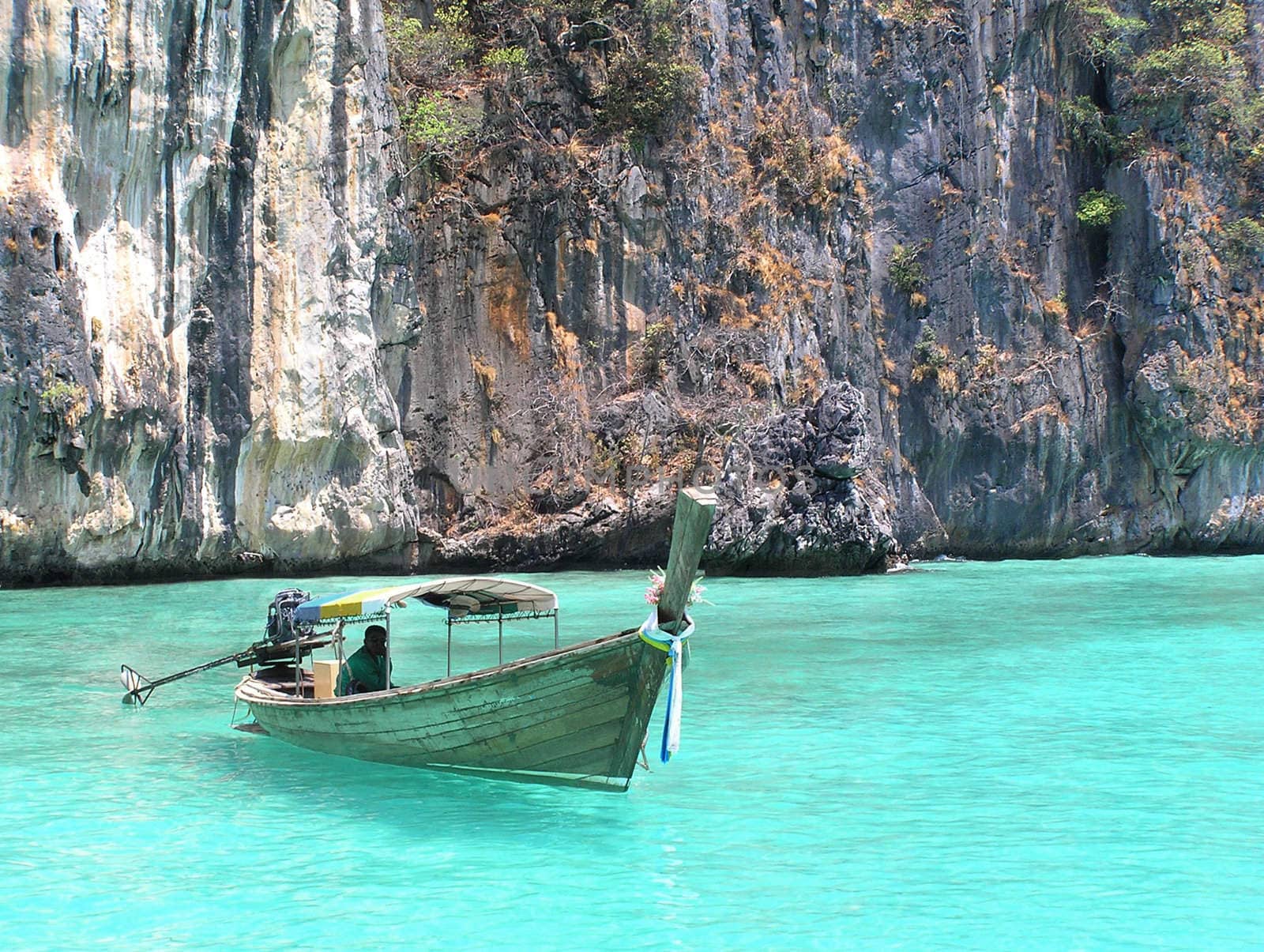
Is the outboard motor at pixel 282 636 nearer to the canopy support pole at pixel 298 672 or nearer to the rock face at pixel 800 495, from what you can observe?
the canopy support pole at pixel 298 672

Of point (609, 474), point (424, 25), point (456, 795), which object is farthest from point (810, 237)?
point (456, 795)

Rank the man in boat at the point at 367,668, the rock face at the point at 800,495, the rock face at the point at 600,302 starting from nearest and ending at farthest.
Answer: the man in boat at the point at 367,668
the rock face at the point at 600,302
the rock face at the point at 800,495

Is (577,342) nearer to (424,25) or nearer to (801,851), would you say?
(424,25)

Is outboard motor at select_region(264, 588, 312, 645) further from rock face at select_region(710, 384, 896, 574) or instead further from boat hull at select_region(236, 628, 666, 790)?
rock face at select_region(710, 384, 896, 574)

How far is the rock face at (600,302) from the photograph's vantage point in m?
25.4

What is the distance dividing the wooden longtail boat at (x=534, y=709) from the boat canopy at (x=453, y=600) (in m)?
0.03

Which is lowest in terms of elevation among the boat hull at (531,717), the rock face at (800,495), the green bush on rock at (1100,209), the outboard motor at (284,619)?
the boat hull at (531,717)

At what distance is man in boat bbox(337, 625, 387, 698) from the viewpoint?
12.3 m

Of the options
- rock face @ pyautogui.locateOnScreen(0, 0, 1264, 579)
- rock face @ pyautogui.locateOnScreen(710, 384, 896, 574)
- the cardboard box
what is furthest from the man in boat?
rock face @ pyautogui.locateOnScreen(710, 384, 896, 574)

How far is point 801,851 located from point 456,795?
3.05 m

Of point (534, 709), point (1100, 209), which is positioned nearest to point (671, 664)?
point (534, 709)

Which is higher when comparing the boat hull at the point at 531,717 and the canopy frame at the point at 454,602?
the canopy frame at the point at 454,602

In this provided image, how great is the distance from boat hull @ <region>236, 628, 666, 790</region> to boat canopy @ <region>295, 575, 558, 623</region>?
38.7 inches

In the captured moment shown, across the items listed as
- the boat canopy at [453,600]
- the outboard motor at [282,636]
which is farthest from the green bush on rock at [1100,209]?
the outboard motor at [282,636]
